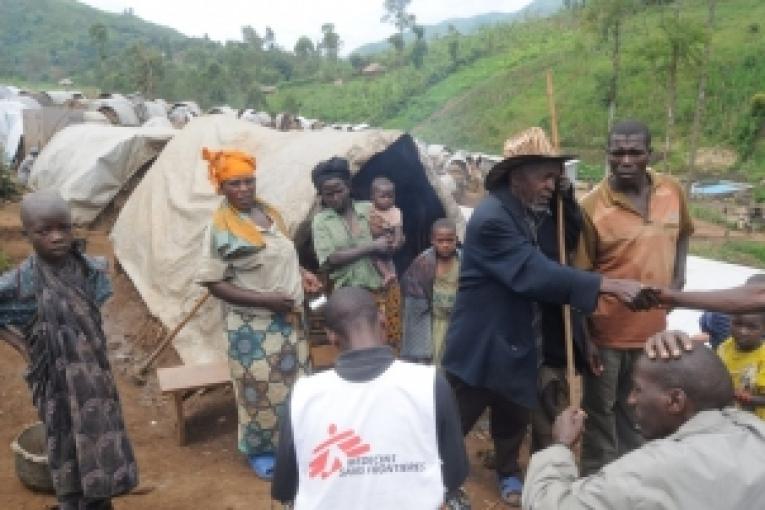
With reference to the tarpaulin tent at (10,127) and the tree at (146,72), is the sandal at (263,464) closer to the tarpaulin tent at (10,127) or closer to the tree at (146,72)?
the tarpaulin tent at (10,127)

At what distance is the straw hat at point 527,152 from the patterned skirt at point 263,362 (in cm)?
148

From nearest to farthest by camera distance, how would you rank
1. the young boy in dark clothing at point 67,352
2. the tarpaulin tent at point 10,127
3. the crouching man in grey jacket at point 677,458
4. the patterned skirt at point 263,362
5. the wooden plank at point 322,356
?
the crouching man in grey jacket at point 677,458, the young boy in dark clothing at point 67,352, the patterned skirt at point 263,362, the wooden plank at point 322,356, the tarpaulin tent at point 10,127

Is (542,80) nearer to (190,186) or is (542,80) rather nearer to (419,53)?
(419,53)

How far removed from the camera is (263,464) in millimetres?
4148

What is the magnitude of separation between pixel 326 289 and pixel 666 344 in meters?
3.47

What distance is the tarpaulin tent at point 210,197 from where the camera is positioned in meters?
5.64

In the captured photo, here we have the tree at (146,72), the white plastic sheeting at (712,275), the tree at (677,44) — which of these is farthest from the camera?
the tree at (146,72)

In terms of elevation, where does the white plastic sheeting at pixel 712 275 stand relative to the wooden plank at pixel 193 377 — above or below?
below

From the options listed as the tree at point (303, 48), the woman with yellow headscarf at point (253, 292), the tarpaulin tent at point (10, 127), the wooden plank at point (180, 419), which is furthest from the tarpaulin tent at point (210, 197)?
the tree at point (303, 48)

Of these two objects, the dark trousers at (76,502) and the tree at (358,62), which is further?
the tree at (358,62)

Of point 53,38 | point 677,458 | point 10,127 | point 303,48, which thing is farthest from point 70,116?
point 53,38

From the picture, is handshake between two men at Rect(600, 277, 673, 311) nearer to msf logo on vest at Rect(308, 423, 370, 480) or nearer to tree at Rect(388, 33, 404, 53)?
msf logo on vest at Rect(308, 423, 370, 480)

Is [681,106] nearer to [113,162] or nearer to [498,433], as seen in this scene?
[113,162]

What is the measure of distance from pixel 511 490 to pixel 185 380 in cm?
218
